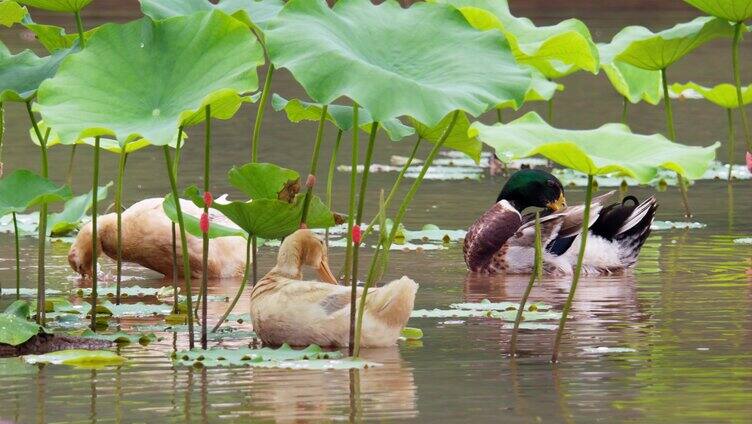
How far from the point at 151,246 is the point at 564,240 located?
1.89 m

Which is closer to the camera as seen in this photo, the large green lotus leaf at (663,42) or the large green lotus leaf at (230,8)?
the large green lotus leaf at (230,8)

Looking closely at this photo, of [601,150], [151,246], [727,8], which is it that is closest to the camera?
[601,150]

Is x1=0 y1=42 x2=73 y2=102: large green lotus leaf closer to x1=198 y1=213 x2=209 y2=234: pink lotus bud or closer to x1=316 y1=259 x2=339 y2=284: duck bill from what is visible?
x1=198 y1=213 x2=209 y2=234: pink lotus bud

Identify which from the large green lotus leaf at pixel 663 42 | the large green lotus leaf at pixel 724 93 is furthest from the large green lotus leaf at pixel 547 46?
the large green lotus leaf at pixel 724 93

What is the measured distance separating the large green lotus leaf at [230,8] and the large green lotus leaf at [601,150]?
3.48 feet

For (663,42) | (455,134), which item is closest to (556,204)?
(663,42)

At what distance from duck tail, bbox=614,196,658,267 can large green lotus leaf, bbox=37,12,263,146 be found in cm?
295

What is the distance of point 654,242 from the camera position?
9.30m

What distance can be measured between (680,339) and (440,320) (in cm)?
97

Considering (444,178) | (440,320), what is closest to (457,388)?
(440,320)

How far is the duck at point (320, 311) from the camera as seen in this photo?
19.4 feet

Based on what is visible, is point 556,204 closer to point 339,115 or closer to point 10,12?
point 339,115

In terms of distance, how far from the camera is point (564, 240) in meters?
8.43

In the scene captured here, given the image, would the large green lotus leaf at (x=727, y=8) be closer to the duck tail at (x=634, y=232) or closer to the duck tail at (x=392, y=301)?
the duck tail at (x=634, y=232)
